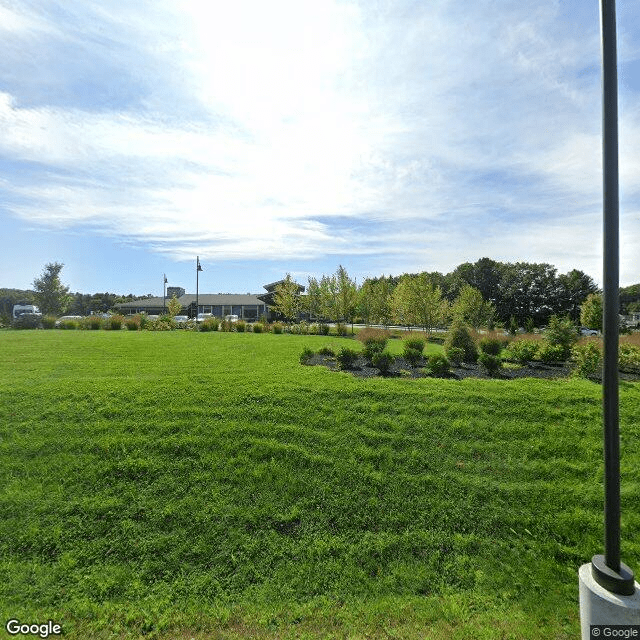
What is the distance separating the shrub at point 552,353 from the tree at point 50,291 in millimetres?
34584

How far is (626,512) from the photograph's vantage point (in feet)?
15.1

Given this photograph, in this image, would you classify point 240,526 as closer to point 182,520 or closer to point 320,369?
point 182,520

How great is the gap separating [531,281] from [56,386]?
190 ft

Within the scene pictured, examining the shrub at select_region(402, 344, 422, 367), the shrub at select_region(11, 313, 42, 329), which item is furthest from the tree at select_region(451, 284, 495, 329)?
the shrub at select_region(11, 313, 42, 329)

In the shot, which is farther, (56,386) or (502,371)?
(502,371)

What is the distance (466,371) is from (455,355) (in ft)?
3.44

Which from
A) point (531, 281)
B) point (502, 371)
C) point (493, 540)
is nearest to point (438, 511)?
point (493, 540)

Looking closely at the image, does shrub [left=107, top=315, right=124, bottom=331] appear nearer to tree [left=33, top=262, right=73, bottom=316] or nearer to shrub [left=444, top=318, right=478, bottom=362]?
tree [left=33, top=262, right=73, bottom=316]

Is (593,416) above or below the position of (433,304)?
below

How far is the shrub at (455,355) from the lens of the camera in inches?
419

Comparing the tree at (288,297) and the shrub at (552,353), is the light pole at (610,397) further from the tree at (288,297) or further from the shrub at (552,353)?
the tree at (288,297)

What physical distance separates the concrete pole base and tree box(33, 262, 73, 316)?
37281mm

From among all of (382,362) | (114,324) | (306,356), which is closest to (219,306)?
(114,324)

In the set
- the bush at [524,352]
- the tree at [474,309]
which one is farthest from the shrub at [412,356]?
the tree at [474,309]
